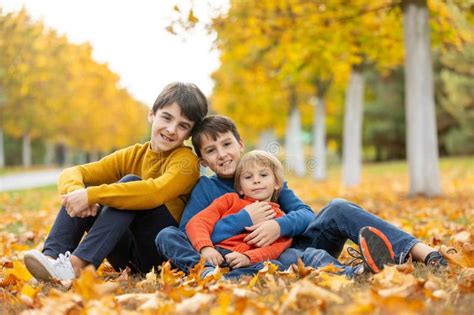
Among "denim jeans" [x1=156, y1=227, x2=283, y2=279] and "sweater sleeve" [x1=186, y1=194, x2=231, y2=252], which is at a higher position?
"sweater sleeve" [x1=186, y1=194, x2=231, y2=252]

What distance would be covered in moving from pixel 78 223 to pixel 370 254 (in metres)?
1.77

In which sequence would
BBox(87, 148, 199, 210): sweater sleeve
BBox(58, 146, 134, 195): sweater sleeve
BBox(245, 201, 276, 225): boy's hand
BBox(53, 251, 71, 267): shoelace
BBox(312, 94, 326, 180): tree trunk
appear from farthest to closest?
BBox(312, 94, 326, 180): tree trunk < BBox(58, 146, 134, 195): sweater sleeve < BBox(245, 201, 276, 225): boy's hand < BBox(87, 148, 199, 210): sweater sleeve < BBox(53, 251, 71, 267): shoelace

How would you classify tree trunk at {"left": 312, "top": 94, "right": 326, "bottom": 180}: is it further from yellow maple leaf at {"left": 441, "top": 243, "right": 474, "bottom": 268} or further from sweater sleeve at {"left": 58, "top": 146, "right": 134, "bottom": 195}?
yellow maple leaf at {"left": 441, "top": 243, "right": 474, "bottom": 268}

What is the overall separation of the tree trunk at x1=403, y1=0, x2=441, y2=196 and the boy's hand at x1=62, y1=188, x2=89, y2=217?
7360 mm

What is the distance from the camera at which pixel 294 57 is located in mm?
10016

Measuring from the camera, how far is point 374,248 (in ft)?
10.1

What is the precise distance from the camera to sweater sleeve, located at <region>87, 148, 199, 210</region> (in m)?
3.40

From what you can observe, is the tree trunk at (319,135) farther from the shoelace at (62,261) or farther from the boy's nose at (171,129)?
the shoelace at (62,261)

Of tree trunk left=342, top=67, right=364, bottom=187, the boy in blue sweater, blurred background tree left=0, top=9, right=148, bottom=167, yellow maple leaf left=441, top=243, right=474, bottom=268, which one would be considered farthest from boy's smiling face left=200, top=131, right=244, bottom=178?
blurred background tree left=0, top=9, right=148, bottom=167

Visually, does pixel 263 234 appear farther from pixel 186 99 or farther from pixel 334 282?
pixel 186 99

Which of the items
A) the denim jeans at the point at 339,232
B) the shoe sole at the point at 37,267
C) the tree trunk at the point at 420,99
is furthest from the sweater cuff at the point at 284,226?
the tree trunk at the point at 420,99

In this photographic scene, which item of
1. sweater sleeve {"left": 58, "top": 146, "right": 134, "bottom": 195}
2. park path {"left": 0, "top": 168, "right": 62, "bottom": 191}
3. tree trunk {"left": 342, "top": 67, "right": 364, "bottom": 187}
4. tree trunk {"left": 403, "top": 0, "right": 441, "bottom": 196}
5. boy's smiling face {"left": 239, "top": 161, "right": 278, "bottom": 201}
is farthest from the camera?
park path {"left": 0, "top": 168, "right": 62, "bottom": 191}

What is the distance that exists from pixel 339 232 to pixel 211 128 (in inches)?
40.9

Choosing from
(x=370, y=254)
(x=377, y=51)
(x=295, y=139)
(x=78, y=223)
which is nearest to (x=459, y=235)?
(x=370, y=254)
